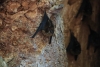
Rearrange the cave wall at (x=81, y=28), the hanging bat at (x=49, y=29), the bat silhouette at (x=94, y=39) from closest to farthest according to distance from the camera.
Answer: the hanging bat at (x=49, y=29) < the cave wall at (x=81, y=28) < the bat silhouette at (x=94, y=39)

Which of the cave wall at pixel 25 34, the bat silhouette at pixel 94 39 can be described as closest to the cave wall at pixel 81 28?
the bat silhouette at pixel 94 39

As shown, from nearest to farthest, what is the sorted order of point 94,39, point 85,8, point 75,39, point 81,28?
point 75,39, point 85,8, point 81,28, point 94,39

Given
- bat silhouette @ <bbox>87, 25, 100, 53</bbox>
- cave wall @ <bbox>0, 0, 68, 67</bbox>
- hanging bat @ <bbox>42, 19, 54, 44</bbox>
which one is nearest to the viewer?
cave wall @ <bbox>0, 0, 68, 67</bbox>

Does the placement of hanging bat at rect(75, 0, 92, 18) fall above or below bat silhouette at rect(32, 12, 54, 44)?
above

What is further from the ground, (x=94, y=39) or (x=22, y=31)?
(x=22, y=31)

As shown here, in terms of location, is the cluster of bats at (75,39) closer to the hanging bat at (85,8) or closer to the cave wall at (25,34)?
the hanging bat at (85,8)

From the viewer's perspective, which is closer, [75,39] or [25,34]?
[25,34]

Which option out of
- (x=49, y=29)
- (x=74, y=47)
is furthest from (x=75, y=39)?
(x=49, y=29)

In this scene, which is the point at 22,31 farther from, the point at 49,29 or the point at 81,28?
the point at 81,28

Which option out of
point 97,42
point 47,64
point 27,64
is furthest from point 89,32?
point 27,64

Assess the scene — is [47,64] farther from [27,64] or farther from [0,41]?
[0,41]

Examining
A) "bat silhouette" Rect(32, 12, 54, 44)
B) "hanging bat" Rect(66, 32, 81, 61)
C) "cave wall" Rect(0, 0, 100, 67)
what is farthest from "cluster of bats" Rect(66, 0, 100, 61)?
"bat silhouette" Rect(32, 12, 54, 44)

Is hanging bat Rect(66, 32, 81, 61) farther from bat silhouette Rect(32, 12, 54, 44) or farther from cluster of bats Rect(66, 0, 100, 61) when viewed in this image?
bat silhouette Rect(32, 12, 54, 44)
